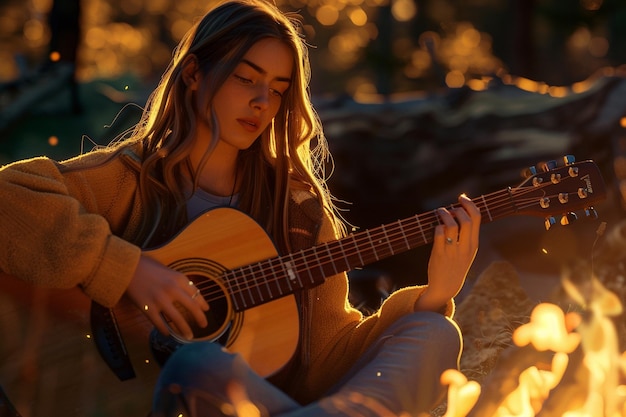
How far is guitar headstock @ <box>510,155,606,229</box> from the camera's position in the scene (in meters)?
3.66

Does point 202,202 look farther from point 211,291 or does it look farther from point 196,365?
point 196,365

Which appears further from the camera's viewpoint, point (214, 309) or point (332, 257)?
point (332, 257)

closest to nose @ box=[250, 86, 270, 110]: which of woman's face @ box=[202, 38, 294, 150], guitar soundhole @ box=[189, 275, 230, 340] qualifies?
woman's face @ box=[202, 38, 294, 150]

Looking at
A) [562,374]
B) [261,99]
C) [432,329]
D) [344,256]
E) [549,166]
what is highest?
[261,99]

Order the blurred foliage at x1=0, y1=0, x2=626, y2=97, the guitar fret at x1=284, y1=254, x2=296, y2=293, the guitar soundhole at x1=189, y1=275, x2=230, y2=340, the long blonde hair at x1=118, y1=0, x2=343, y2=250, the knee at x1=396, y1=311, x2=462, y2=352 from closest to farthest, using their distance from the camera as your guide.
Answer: the knee at x1=396, y1=311, x2=462, y2=352 → the guitar soundhole at x1=189, y1=275, x2=230, y2=340 → the guitar fret at x1=284, y1=254, x2=296, y2=293 → the long blonde hair at x1=118, y1=0, x2=343, y2=250 → the blurred foliage at x1=0, y1=0, x2=626, y2=97

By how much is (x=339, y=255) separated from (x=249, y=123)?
0.64 meters

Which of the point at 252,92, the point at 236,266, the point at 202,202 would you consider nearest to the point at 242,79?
the point at 252,92

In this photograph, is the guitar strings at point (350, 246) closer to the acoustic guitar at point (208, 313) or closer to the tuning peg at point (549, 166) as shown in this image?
the acoustic guitar at point (208, 313)

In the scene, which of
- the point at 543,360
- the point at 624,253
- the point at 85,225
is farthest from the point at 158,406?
the point at 624,253

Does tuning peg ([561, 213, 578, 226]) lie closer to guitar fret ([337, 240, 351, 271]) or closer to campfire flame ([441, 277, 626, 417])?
campfire flame ([441, 277, 626, 417])

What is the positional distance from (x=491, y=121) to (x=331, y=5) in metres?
21.4

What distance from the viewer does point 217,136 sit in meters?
3.65

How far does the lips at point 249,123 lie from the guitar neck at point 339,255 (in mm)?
544

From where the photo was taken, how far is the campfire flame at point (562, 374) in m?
4.08
